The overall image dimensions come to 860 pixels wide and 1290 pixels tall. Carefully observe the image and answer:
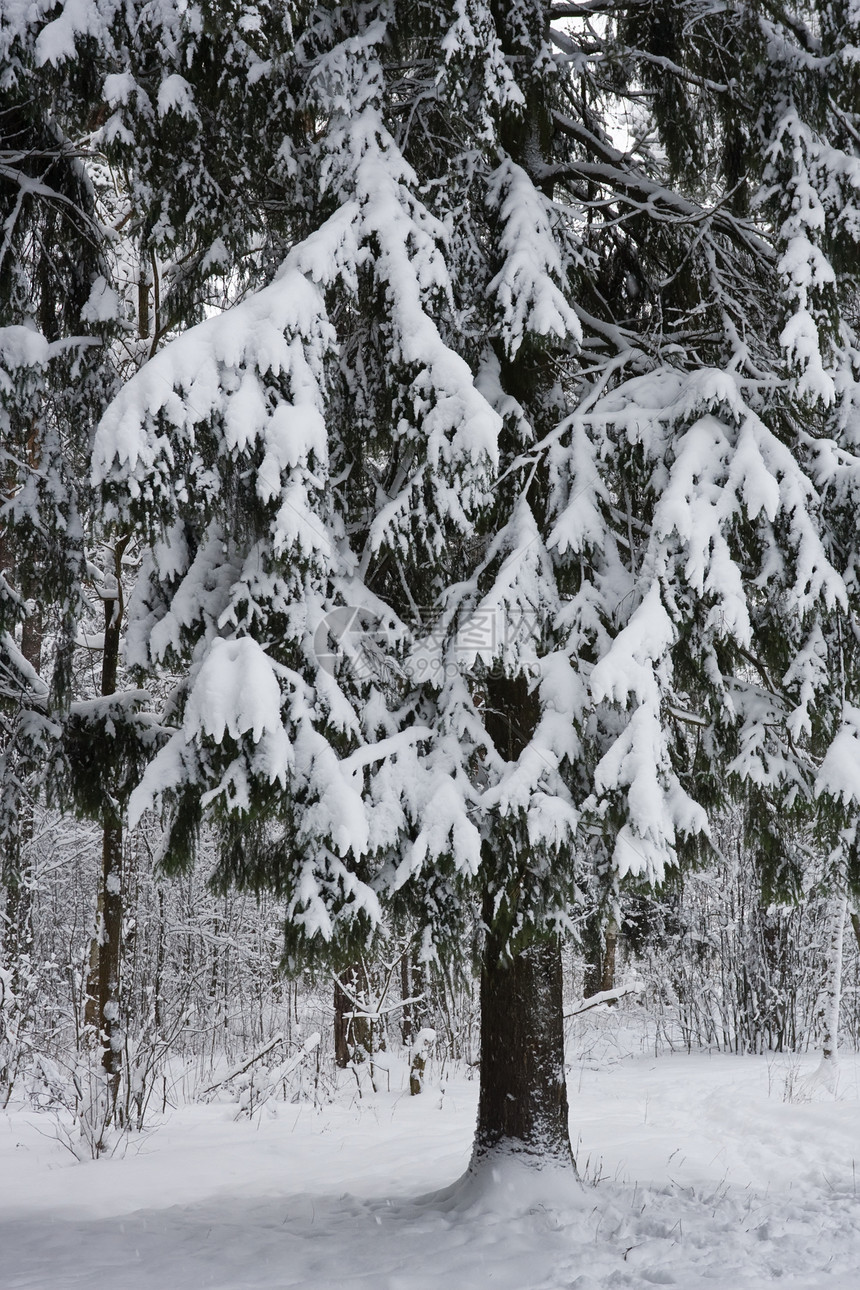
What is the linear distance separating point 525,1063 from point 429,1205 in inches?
39.1

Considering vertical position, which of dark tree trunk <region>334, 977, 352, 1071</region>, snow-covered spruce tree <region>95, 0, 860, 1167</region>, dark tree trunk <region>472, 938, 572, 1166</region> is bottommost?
dark tree trunk <region>334, 977, 352, 1071</region>

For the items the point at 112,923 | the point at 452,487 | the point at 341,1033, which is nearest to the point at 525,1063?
the point at 452,487

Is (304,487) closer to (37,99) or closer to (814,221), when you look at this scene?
(37,99)

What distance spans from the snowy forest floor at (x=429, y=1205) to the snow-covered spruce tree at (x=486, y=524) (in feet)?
2.19

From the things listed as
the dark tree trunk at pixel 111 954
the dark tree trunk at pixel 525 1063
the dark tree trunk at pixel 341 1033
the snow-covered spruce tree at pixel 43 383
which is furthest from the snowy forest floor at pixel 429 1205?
the dark tree trunk at pixel 341 1033

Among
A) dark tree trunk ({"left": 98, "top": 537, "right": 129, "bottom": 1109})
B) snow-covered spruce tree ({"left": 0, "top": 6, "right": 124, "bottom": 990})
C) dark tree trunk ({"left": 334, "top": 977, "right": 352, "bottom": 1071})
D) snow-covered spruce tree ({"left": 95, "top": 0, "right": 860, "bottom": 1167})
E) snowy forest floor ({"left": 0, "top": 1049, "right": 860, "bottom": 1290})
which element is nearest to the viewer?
snow-covered spruce tree ({"left": 95, "top": 0, "right": 860, "bottom": 1167})

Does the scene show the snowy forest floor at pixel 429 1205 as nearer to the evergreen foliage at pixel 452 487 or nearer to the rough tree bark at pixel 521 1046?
the rough tree bark at pixel 521 1046

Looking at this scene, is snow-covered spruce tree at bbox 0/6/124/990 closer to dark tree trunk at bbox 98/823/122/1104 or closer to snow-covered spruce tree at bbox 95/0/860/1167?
snow-covered spruce tree at bbox 95/0/860/1167

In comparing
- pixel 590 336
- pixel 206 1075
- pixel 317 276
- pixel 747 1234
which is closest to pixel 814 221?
pixel 590 336

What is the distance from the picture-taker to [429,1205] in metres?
5.02

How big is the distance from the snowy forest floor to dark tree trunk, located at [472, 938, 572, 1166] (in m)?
0.23

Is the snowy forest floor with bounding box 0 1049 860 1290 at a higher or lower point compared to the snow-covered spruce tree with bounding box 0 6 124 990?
lower

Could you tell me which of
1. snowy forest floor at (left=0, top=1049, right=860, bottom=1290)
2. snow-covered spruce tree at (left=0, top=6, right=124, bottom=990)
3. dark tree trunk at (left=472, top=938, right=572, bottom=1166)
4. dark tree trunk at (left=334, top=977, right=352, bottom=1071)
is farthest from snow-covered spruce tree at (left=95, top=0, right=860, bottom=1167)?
dark tree trunk at (left=334, top=977, right=352, bottom=1071)

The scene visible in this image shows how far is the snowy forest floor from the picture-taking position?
404 centimetres
